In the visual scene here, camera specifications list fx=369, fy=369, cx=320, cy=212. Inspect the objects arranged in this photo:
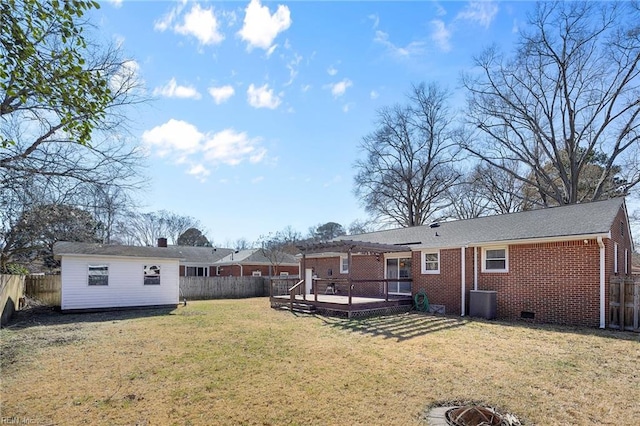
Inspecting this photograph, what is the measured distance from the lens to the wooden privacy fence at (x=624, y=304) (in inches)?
400

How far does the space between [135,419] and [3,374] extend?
12.0 ft

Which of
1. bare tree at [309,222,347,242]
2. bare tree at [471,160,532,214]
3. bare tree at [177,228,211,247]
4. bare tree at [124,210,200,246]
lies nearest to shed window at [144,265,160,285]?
bare tree at [471,160,532,214]

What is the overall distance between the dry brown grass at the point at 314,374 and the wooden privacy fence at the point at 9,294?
5.75 feet

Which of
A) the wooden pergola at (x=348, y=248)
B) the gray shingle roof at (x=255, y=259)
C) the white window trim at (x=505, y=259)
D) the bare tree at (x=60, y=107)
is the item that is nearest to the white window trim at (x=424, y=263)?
the wooden pergola at (x=348, y=248)

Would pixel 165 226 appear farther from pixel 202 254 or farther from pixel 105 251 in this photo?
pixel 105 251

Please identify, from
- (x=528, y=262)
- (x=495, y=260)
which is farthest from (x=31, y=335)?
(x=528, y=262)

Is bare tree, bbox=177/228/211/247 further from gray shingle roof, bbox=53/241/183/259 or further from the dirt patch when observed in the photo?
the dirt patch

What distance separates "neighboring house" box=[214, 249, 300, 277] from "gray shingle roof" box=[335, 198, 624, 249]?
46.8 ft

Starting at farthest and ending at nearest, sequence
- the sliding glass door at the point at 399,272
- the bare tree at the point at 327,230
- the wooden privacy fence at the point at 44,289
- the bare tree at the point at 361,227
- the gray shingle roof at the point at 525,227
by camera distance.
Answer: the bare tree at the point at 327,230
the bare tree at the point at 361,227
the wooden privacy fence at the point at 44,289
the sliding glass door at the point at 399,272
the gray shingle roof at the point at 525,227

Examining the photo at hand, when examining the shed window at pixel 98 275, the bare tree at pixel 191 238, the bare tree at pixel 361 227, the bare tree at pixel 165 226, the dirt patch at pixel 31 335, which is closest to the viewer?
the dirt patch at pixel 31 335

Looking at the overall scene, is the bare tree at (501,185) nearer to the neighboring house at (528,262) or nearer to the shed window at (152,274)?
the neighboring house at (528,262)

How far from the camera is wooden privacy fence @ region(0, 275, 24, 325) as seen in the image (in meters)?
11.6

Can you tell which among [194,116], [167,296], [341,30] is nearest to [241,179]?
[167,296]

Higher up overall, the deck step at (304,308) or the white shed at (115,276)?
the white shed at (115,276)
